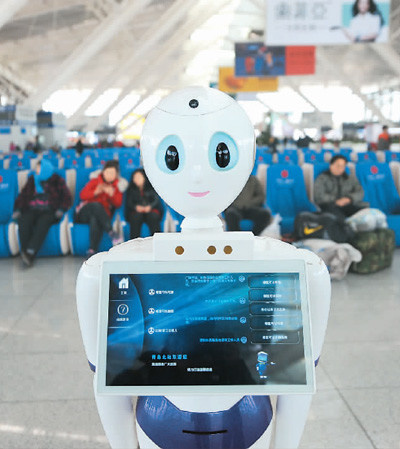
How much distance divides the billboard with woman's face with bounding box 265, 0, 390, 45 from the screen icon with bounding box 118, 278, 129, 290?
9.73 m

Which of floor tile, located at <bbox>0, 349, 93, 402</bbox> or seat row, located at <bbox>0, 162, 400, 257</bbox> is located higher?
seat row, located at <bbox>0, 162, 400, 257</bbox>

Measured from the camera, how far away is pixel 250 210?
19.3ft

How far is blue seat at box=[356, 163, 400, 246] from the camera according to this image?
21.9 ft

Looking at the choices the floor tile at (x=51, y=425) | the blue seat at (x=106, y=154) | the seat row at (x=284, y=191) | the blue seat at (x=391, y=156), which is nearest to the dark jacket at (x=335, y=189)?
the seat row at (x=284, y=191)

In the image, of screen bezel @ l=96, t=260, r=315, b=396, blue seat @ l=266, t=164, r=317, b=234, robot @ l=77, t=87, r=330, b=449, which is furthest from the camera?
blue seat @ l=266, t=164, r=317, b=234

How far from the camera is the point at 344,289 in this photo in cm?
461

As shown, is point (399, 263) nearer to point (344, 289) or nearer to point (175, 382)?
point (344, 289)

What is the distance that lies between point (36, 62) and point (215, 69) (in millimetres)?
17845

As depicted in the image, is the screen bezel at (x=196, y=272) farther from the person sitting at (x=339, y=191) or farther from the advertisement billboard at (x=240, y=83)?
the advertisement billboard at (x=240, y=83)

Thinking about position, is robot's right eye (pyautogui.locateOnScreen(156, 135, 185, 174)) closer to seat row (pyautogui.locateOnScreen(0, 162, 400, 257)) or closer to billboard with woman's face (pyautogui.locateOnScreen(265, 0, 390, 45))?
seat row (pyautogui.locateOnScreen(0, 162, 400, 257))

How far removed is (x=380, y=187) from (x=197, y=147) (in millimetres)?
6083

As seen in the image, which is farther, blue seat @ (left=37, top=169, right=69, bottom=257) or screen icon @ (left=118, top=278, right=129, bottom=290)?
blue seat @ (left=37, top=169, right=69, bottom=257)

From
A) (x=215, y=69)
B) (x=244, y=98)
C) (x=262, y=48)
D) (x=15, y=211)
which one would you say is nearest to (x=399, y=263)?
(x=15, y=211)

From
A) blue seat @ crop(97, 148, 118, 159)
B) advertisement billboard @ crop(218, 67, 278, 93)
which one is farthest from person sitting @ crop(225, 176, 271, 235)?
advertisement billboard @ crop(218, 67, 278, 93)
